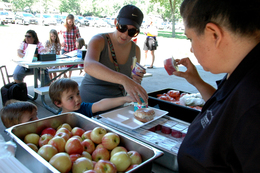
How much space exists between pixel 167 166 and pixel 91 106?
1.01m

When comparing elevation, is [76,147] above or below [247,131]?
below

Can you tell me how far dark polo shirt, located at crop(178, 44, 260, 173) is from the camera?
611 mm

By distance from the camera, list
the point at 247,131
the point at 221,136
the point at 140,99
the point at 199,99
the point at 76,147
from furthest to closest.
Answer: the point at 199,99 → the point at 140,99 → the point at 76,147 → the point at 221,136 → the point at 247,131

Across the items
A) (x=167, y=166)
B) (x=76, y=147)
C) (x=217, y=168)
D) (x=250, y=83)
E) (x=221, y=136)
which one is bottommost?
(x=167, y=166)

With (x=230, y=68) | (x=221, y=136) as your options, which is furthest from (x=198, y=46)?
(x=221, y=136)

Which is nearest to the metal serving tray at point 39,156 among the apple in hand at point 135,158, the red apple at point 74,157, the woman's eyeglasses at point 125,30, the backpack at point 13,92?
the apple in hand at point 135,158

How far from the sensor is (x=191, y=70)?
1.50 meters

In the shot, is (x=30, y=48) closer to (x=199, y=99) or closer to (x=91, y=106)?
(x=91, y=106)

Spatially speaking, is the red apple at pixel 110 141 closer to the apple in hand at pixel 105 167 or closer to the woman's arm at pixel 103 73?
the apple in hand at pixel 105 167

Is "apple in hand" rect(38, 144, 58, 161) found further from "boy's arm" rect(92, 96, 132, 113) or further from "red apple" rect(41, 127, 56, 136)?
"boy's arm" rect(92, 96, 132, 113)

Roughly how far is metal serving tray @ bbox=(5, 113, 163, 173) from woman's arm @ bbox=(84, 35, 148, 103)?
392 millimetres

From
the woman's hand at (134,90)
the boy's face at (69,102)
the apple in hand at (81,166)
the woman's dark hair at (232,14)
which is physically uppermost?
the woman's dark hair at (232,14)

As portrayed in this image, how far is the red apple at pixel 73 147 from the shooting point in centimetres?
104

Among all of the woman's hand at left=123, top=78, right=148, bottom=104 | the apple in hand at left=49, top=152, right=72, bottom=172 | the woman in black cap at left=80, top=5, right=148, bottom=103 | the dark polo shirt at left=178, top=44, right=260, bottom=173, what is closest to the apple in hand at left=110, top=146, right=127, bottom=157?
the apple in hand at left=49, top=152, right=72, bottom=172
